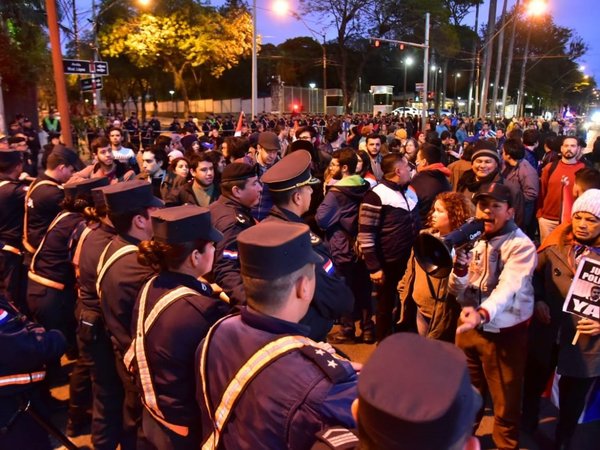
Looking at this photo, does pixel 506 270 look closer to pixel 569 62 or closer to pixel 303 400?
pixel 303 400

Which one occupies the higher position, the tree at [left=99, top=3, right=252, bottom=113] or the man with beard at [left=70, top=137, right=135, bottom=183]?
the tree at [left=99, top=3, right=252, bottom=113]

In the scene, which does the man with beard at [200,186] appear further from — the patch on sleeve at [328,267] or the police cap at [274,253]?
the police cap at [274,253]

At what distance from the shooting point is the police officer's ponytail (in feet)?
7.95

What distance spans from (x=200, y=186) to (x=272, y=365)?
14.7 ft

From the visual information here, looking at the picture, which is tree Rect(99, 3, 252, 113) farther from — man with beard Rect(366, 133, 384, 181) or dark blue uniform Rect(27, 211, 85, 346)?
dark blue uniform Rect(27, 211, 85, 346)

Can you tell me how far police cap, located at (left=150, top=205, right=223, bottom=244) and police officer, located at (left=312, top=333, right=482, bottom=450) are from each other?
1.51 m

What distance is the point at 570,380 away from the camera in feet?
11.0

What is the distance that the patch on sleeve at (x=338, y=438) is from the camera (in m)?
1.32

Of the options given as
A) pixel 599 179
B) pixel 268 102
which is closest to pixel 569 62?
pixel 268 102

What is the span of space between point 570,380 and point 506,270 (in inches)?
37.0

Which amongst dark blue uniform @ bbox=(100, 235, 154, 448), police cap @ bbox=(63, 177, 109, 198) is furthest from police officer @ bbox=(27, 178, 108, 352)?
dark blue uniform @ bbox=(100, 235, 154, 448)

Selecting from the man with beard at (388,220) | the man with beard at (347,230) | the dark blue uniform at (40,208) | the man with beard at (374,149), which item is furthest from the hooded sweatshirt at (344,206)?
the man with beard at (374,149)

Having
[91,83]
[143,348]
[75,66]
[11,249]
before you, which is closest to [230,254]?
[143,348]

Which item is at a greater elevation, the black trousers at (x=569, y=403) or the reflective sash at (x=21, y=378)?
the reflective sash at (x=21, y=378)
